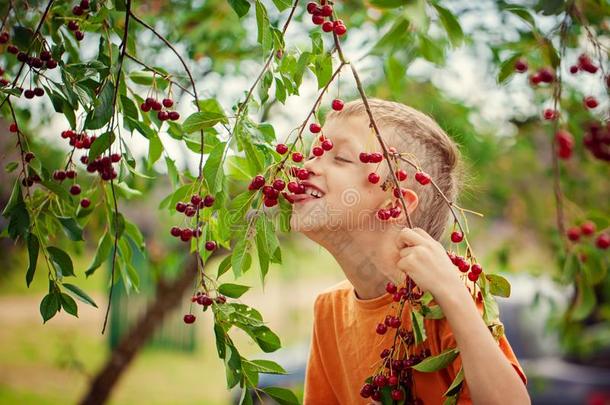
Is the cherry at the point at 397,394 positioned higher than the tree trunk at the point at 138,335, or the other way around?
the tree trunk at the point at 138,335

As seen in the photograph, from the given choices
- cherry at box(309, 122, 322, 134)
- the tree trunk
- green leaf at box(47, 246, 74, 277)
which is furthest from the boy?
the tree trunk

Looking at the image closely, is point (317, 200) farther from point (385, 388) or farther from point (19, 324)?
point (19, 324)

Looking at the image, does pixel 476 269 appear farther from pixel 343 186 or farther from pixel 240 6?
pixel 240 6

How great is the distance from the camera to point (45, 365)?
345 inches

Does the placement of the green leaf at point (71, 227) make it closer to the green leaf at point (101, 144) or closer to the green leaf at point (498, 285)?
the green leaf at point (101, 144)

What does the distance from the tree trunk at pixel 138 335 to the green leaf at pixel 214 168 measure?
7.75 feet

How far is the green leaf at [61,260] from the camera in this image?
139cm

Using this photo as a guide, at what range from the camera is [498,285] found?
138 cm

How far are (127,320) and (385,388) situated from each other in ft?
27.0

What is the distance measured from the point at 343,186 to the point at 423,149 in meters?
0.32

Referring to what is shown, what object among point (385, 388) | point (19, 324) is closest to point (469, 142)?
point (385, 388)

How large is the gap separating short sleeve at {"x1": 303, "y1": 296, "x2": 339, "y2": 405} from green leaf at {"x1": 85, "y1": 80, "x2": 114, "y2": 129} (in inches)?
40.6

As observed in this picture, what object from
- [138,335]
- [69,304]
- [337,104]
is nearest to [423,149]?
[337,104]

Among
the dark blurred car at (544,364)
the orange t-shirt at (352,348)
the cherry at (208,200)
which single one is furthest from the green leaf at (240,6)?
the dark blurred car at (544,364)
